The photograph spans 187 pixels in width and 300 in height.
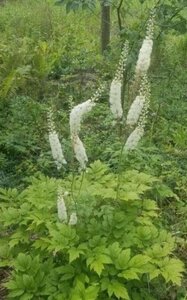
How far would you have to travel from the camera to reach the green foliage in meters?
3.29

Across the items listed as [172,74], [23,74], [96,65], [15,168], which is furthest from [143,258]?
[96,65]

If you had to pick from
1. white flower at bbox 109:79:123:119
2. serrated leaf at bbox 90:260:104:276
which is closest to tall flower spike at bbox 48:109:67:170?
white flower at bbox 109:79:123:119

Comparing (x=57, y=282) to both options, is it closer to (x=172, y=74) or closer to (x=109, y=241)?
(x=109, y=241)

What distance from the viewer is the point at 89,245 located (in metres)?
3.35

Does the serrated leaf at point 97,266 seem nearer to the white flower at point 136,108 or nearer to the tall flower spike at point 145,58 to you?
the white flower at point 136,108

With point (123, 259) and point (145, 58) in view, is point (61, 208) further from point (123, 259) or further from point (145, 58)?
point (145, 58)

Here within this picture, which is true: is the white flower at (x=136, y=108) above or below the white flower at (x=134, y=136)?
above

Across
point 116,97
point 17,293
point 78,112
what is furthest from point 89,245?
point 116,97

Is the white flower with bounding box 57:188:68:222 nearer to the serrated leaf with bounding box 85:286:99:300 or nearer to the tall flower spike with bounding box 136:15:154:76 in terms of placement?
the serrated leaf with bounding box 85:286:99:300

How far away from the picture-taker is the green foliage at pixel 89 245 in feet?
10.8

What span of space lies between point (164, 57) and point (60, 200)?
5.52 metres

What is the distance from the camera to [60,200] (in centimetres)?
335

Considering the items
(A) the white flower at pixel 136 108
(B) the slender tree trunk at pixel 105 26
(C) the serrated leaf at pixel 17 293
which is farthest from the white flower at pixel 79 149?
(B) the slender tree trunk at pixel 105 26

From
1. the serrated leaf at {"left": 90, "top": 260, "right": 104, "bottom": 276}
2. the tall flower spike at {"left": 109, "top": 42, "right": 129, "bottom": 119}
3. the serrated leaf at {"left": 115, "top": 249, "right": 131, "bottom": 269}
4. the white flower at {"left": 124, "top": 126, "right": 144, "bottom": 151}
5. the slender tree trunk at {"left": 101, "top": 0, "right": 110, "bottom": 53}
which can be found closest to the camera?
the serrated leaf at {"left": 90, "top": 260, "right": 104, "bottom": 276}
